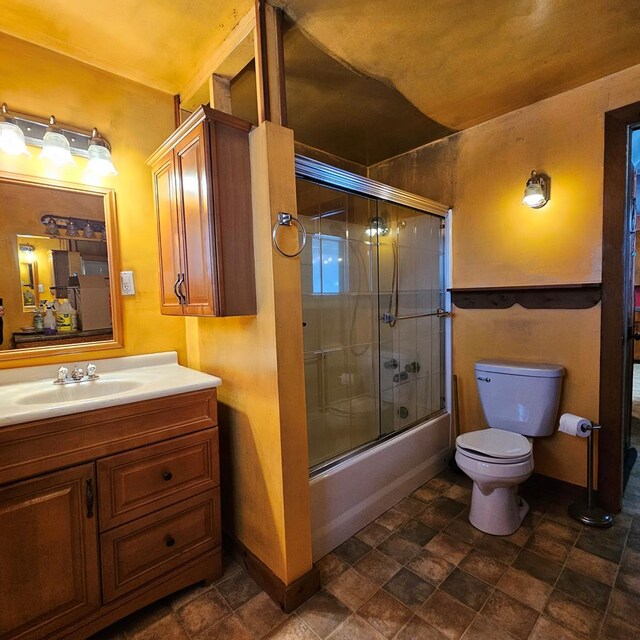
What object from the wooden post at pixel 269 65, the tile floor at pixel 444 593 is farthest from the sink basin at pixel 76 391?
the wooden post at pixel 269 65

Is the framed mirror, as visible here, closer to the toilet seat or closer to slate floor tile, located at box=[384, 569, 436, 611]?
slate floor tile, located at box=[384, 569, 436, 611]

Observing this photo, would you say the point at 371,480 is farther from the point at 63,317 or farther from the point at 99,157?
the point at 99,157

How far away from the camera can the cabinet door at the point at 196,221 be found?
132 cm

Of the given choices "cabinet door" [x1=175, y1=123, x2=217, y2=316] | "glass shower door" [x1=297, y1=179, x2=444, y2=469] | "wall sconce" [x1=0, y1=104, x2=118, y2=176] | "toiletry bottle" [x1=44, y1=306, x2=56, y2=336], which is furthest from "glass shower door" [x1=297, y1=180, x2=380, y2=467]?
"toiletry bottle" [x1=44, y1=306, x2=56, y2=336]

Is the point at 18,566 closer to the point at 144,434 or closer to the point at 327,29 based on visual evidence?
the point at 144,434

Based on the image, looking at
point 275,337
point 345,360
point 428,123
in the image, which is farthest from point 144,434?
point 428,123

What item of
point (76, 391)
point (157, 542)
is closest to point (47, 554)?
point (157, 542)

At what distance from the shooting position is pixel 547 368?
196 centimetres

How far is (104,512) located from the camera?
4.02 feet

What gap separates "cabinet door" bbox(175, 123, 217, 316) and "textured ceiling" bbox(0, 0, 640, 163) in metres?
0.51

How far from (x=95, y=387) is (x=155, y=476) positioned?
0.53 meters

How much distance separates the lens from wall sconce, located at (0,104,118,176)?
1.40 metres

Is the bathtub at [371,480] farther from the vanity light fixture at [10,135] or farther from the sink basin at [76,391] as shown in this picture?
the vanity light fixture at [10,135]

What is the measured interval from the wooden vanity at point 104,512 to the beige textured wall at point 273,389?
0.16m
